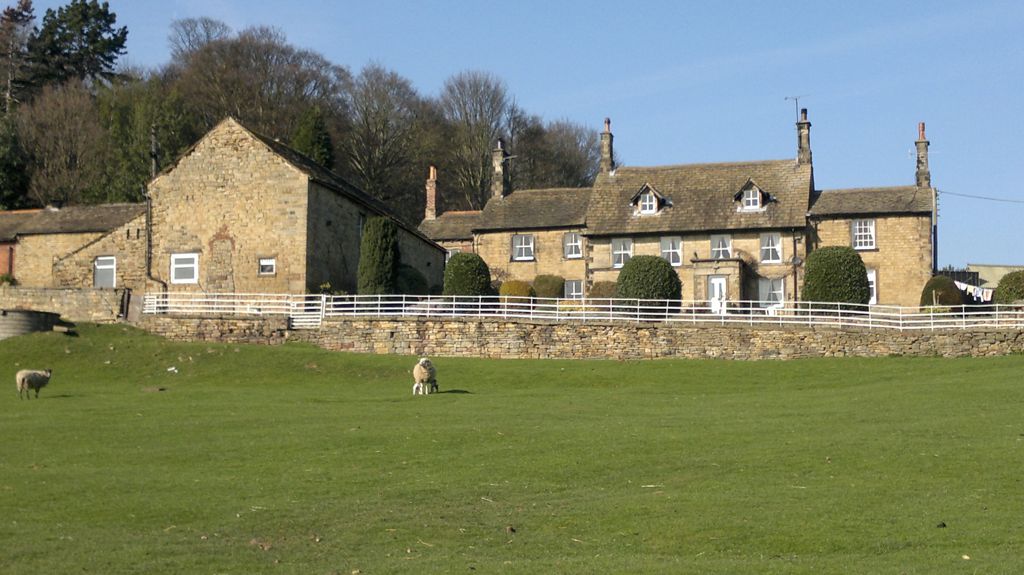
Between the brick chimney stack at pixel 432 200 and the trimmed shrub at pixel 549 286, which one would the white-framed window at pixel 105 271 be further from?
the brick chimney stack at pixel 432 200

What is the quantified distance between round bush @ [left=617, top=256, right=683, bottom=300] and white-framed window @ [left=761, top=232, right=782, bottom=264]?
9.63 metres

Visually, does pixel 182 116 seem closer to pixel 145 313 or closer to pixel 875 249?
pixel 145 313

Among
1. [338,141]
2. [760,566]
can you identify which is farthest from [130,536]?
[338,141]

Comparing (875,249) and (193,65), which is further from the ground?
(193,65)

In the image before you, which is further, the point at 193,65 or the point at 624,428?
the point at 193,65

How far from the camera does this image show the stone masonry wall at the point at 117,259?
48938 millimetres

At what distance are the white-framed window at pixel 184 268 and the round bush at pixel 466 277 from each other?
9526 mm

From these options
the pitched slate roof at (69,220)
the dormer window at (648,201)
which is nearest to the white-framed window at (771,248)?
the dormer window at (648,201)

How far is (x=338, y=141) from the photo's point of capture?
83438 mm

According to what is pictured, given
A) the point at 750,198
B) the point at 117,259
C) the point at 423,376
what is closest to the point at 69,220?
the point at 117,259

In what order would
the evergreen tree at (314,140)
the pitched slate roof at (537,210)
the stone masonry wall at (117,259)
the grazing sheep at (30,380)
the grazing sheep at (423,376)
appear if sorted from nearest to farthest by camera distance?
the grazing sheep at (30,380) → the grazing sheep at (423,376) → the stone masonry wall at (117,259) → the pitched slate roof at (537,210) → the evergreen tree at (314,140)

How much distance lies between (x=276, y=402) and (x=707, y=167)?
33.8m

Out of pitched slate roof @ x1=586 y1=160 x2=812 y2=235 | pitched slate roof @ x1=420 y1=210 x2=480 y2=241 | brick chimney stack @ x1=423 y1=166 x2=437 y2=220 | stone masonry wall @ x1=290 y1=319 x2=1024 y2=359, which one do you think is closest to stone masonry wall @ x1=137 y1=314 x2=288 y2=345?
stone masonry wall @ x1=290 y1=319 x2=1024 y2=359

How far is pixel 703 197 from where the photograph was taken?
190 feet
